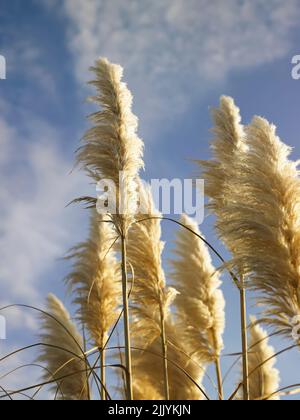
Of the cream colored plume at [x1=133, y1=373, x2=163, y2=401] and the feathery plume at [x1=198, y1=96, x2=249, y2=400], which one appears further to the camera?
the cream colored plume at [x1=133, y1=373, x2=163, y2=401]

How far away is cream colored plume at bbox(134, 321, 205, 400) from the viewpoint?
567 cm

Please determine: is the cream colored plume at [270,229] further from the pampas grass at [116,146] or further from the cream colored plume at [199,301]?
the cream colored plume at [199,301]

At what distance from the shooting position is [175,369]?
18.7 ft

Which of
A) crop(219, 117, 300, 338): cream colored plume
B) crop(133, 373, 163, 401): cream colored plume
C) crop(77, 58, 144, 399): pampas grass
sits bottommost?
crop(133, 373, 163, 401): cream colored plume

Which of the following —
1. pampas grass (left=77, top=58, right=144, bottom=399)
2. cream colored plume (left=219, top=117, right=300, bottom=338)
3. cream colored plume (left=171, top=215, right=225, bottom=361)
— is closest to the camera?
cream colored plume (left=219, top=117, right=300, bottom=338)

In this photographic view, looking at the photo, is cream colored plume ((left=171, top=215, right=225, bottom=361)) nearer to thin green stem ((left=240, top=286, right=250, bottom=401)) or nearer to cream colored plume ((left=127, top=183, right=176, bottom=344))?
cream colored plume ((left=127, top=183, right=176, bottom=344))

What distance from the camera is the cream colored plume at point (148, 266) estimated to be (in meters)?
4.85

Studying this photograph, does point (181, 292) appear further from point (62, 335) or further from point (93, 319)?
point (62, 335)

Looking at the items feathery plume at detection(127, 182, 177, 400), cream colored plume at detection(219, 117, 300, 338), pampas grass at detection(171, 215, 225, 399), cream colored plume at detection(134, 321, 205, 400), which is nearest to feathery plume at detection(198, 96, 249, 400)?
feathery plume at detection(127, 182, 177, 400)

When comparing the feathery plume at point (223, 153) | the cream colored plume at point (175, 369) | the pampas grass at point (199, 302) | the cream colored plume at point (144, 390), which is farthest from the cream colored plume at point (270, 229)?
the cream colored plume at point (144, 390)

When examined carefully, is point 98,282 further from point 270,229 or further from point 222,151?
point 270,229

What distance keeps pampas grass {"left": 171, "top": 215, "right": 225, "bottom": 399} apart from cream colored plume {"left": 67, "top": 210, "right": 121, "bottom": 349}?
2.46ft

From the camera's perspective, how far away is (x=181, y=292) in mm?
5699

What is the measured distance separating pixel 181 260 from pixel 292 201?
280 cm
